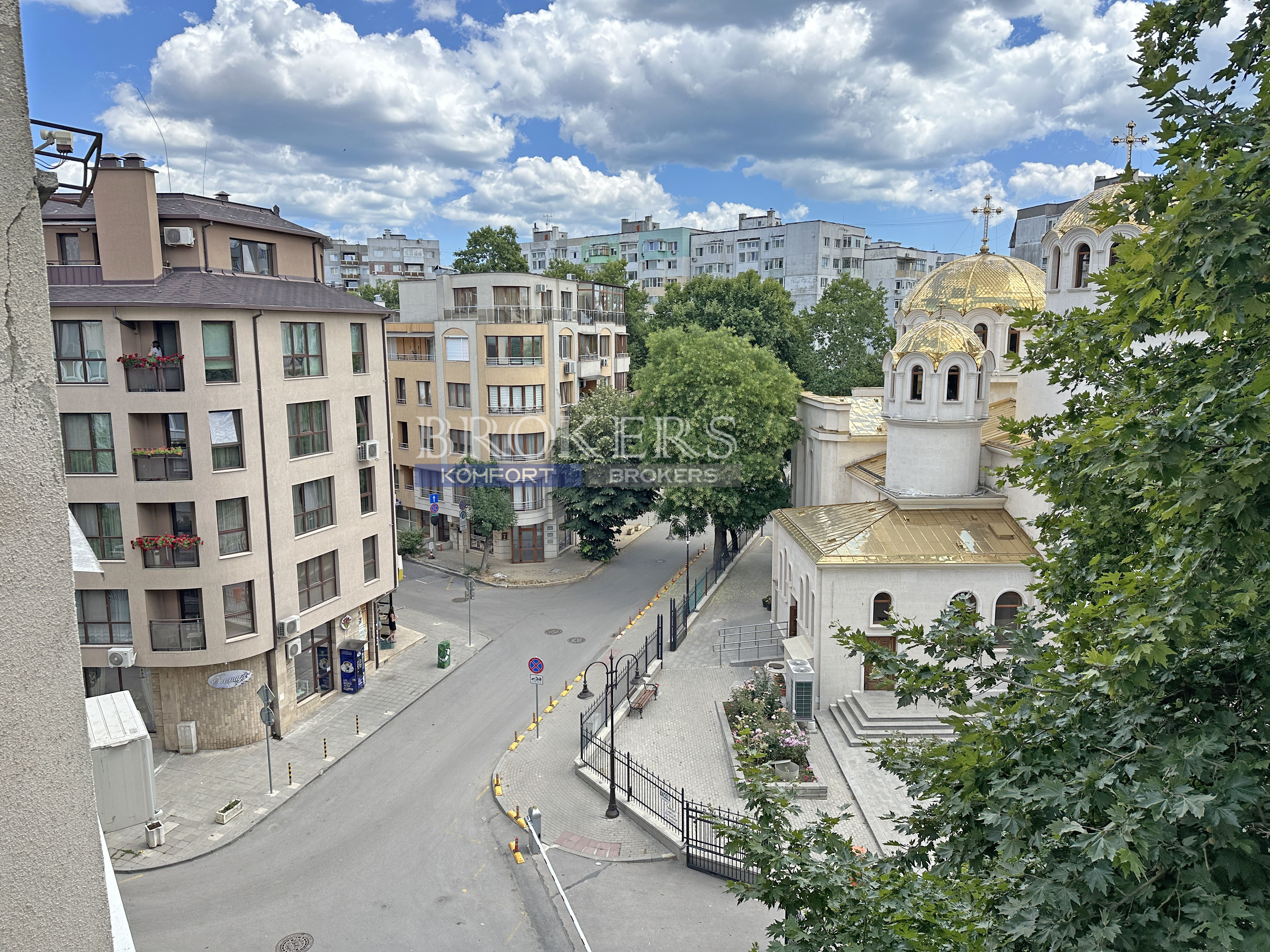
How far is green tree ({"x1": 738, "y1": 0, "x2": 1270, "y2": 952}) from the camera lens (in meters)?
5.16

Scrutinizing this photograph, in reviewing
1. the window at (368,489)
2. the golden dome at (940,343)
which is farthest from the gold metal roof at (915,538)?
the window at (368,489)

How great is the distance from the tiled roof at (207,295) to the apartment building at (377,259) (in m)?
62.1

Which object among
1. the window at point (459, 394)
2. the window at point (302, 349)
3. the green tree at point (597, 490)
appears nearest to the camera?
the window at point (302, 349)

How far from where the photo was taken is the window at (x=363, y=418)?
77.7 feet

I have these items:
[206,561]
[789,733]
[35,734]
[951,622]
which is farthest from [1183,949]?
[206,561]

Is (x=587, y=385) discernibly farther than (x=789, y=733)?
Yes

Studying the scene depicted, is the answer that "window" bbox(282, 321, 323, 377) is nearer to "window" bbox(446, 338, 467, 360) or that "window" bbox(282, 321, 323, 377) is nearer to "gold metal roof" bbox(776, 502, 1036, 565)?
"window" bbox(446, 338, 467, 360)

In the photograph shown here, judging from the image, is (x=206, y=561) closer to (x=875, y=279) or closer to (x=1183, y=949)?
(x=1183, y=949)

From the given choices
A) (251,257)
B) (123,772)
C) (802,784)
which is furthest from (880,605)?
(251,257)

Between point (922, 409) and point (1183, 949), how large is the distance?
842 inches

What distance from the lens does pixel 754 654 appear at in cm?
2620

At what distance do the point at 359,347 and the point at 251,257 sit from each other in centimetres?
362

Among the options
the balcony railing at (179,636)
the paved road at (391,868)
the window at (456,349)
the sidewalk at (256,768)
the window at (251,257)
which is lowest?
the paved road at (391,868)

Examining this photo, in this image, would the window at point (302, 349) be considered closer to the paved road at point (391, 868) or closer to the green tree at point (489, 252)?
the paved road at point (391, 868)
